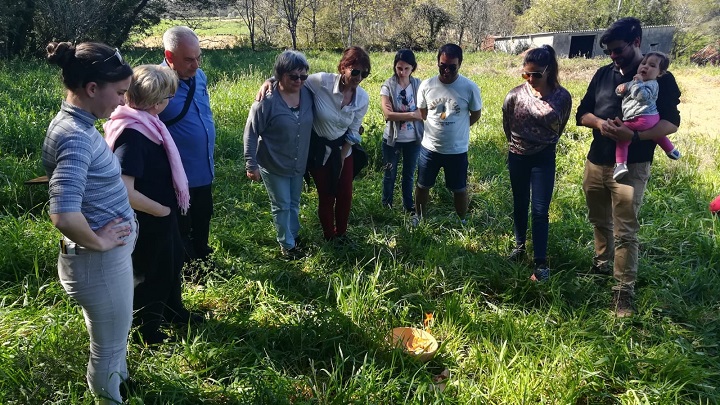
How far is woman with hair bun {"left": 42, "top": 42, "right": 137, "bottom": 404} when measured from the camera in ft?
5.31

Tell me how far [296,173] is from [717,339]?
288cm

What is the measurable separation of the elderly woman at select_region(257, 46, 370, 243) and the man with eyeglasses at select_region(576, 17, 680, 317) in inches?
61.6

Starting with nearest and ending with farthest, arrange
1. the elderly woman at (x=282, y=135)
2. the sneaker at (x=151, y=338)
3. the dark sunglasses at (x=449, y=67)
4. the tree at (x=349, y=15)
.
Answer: the sneaker at (x=151, y=338), the elderly woman at (x=282, y=135), the dark sunglasses at (x=449, y=67), the tree at (x=349, y=15)

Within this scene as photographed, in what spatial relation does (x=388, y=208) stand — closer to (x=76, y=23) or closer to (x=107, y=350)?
(x=107, y=350)

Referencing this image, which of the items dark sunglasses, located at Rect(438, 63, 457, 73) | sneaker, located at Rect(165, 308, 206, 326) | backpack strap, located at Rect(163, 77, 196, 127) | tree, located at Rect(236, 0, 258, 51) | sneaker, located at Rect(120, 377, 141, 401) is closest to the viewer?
sneaker, located at Rect(120, 377, 141, 401)

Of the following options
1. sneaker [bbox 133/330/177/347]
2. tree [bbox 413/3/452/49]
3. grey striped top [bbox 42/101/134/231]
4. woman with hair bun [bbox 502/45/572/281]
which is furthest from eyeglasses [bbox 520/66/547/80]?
tree [bbox 413/3/452/49]

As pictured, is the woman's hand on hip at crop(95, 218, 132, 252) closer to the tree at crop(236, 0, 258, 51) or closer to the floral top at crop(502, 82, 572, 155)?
the floral top at crop(502, 82, 572, 155)

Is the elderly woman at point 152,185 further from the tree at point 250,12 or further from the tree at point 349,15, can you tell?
the tree at point 349,15

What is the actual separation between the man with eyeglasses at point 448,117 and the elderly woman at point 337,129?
720 millimetres

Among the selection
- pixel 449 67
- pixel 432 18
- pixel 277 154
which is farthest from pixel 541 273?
pixel 432 18

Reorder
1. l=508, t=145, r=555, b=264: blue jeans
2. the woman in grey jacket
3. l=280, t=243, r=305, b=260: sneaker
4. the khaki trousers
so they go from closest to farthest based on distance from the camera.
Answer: the khaki trousers, l=508, t=145, r=555, b=264: blue jeans, l=280, t=243, r=305, b=260: sneaker, the woman in grey jacket

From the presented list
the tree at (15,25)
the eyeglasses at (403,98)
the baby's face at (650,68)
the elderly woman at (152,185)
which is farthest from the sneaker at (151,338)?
the tree at (15,25)

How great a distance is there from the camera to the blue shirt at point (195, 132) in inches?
114

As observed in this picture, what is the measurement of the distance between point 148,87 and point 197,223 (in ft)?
4.31
